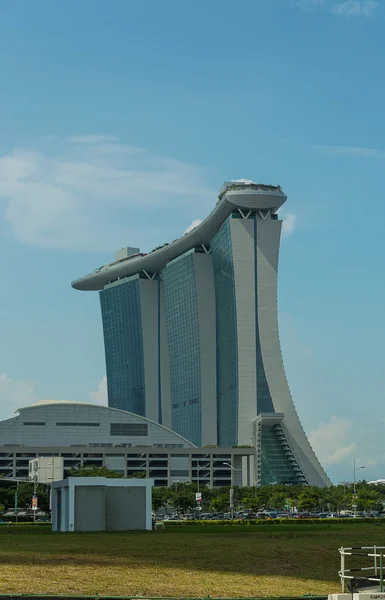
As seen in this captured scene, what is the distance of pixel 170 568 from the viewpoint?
4412 centimetres

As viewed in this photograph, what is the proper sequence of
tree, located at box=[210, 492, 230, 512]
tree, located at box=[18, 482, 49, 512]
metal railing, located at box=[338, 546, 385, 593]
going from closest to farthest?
metal railing, located at box=[338, 546, 385, 593] < tree, located at box=[18, 482, 49, 512] < tree, located at box=[210, 492, 230, 512]

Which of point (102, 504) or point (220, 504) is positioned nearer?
point (102, 504)

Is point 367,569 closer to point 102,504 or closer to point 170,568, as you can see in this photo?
point 170,568

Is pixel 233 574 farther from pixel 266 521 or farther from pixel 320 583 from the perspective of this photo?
pixel 266 521

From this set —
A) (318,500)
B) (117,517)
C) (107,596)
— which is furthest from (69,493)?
(318,500)

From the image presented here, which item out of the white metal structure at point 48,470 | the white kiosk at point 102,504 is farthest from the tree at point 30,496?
the white kiosk at point 102,504

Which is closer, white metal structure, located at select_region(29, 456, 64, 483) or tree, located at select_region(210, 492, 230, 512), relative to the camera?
white metal structure, located at select_region(29, 456, 64, 483)

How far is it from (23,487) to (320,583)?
132059 mm

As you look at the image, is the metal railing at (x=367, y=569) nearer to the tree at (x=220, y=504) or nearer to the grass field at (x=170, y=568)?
the grass field at (x=170, y=568)

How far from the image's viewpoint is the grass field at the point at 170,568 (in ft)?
121

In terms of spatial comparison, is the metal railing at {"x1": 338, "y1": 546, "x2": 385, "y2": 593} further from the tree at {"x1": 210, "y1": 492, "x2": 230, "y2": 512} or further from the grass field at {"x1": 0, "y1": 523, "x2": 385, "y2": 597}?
the tree at {"x1": 210, "y1": 492, "x2": 230, "y2": 512}

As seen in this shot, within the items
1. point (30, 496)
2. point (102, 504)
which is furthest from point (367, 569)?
point (30, 496)

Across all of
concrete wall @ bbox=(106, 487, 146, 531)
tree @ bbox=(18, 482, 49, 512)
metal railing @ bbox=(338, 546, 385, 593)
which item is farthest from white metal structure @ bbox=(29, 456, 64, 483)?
metal railing @ bbox=(338, 546, 385, 593)

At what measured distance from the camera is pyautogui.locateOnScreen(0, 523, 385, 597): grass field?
121 feet
